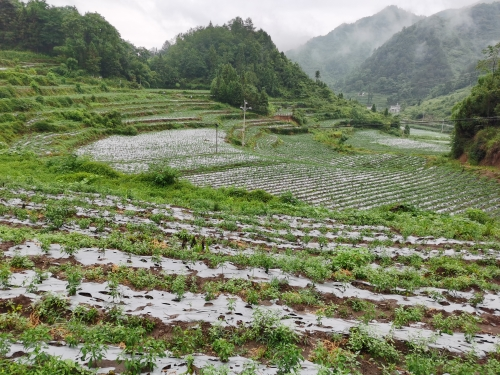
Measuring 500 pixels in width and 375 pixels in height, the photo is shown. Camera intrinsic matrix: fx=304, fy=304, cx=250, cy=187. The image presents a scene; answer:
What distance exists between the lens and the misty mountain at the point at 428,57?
138125 millimetres

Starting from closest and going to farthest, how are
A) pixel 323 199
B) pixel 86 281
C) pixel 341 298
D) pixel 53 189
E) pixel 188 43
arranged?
pixel 86 281 < pixel 341 298 < pixel 53 189 < pixel 323 199 < pixel 188 43

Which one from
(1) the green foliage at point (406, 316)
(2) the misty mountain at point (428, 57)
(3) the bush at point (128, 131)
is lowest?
(1) the green foliage at point (406, 316)

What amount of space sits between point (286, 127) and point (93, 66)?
3481 centimetres

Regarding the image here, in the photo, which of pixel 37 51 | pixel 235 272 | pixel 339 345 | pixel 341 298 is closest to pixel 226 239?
pixel 235 272

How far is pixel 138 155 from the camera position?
24.3 meters

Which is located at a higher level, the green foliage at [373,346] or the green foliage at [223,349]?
the green foliage at [223,349]

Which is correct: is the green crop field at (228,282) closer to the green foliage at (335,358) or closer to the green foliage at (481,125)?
the green foliage at (335,358)

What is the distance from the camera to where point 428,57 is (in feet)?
504

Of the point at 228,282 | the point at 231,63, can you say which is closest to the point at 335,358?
the point at 228,282

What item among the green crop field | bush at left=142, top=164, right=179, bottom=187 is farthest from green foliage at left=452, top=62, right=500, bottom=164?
bush at left=142, top=164, right=179, bottom=187

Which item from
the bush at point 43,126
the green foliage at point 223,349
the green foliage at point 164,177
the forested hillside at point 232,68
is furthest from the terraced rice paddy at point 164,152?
the forested hillside at point 232,68

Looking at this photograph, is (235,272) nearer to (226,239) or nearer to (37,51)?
(226,239)

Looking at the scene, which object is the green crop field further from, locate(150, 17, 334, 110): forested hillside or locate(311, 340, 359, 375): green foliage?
locate(150, 17, 334, 110): forested hillside

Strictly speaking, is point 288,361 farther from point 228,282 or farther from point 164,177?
point 164,177
